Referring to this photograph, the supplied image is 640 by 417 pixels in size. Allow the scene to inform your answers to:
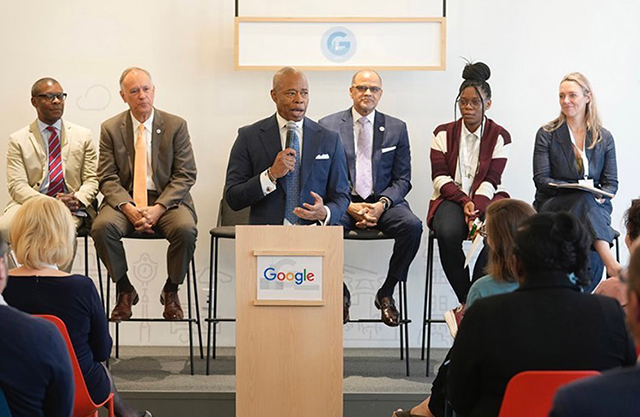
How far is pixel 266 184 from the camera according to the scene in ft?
15.2

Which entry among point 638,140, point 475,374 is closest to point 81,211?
point 475,374

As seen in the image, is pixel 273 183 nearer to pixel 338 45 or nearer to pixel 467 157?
pixel 467 157

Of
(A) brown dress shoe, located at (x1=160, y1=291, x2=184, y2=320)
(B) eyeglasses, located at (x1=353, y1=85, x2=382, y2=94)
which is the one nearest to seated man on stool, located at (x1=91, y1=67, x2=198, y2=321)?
(A) brown dress shoe, located at (x1=160, y1=291, x2=184, y2=320)

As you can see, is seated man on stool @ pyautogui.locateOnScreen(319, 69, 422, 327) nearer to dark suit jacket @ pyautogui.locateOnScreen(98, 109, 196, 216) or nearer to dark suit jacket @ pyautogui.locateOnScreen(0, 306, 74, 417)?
dark suit jacket @ pyautogui.locateOnScreen(98, 109, 196, 216)

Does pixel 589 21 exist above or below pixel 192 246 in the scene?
above

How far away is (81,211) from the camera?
516 centimetres

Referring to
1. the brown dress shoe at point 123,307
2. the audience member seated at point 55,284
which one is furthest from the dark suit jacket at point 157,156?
the audience member seated at point 55,284

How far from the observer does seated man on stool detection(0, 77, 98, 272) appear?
5.35 m

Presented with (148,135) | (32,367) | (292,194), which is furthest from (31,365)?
(148,135)

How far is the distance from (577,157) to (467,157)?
660mm

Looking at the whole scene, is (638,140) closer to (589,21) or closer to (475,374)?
(589,21)

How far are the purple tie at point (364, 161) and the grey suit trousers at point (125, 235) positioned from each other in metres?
1.05

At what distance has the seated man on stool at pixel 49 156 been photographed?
5.35 metres

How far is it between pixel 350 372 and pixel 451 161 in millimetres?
1419
